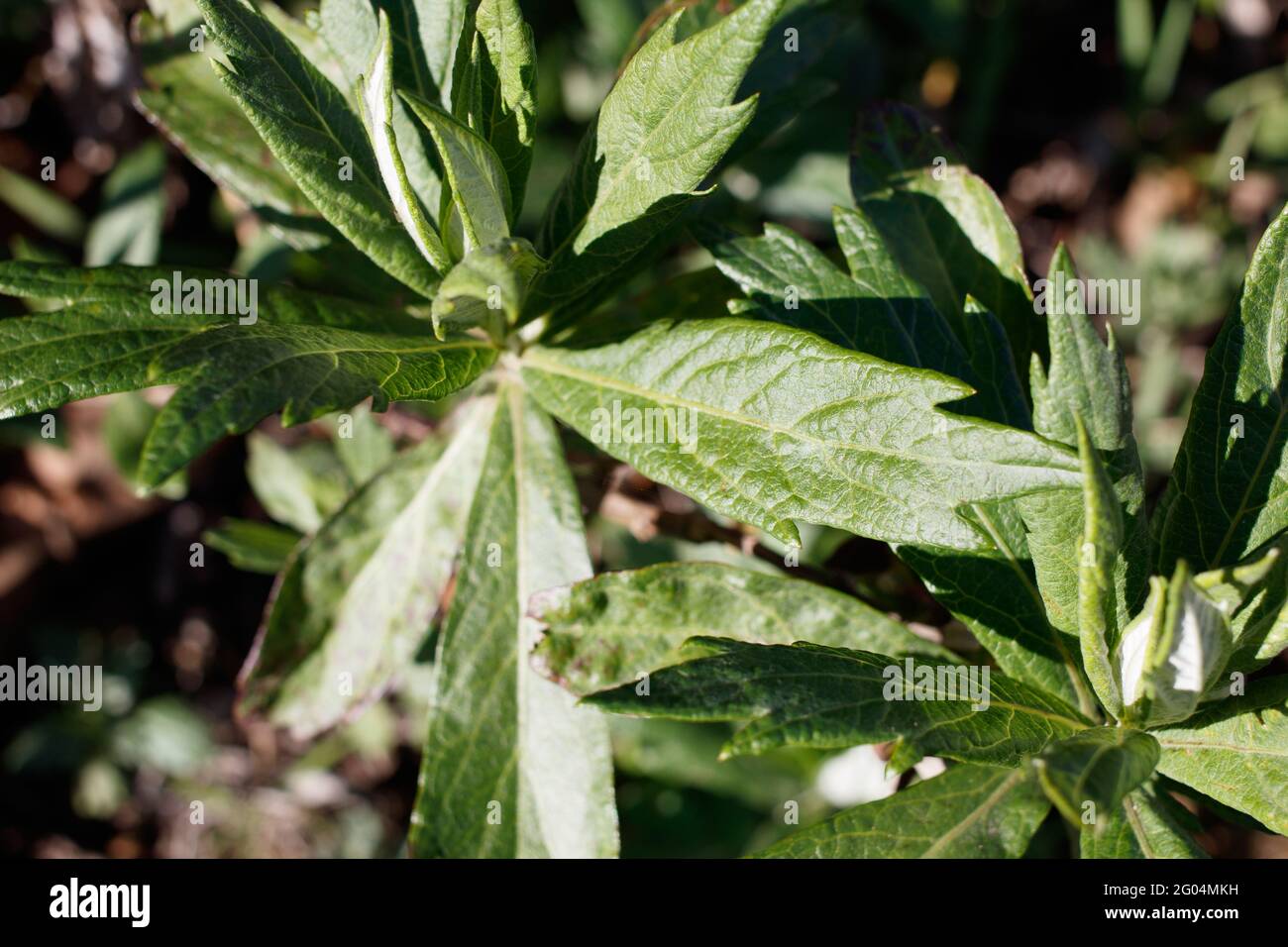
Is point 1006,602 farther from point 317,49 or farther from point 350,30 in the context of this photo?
point 317,49

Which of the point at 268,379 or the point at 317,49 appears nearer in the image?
the point at 268,379

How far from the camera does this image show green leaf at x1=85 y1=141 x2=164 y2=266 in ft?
10.8

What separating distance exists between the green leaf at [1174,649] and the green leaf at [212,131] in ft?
5.87

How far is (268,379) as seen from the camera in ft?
4.76

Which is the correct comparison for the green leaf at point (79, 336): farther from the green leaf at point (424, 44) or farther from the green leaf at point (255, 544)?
the green leaf at point (255, 544)

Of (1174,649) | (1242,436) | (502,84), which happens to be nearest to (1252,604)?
(1174,649)

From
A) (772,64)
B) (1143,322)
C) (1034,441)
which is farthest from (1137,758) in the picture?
(1143,322)

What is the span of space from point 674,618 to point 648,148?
879mm

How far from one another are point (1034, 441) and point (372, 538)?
151 centimetres

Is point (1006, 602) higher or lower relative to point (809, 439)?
→ lower

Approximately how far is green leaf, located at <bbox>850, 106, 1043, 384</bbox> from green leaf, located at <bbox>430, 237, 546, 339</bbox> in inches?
30.0

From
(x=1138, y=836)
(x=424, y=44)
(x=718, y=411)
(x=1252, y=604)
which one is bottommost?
(x=1138, y=836)

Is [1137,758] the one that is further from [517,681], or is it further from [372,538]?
[372,538]

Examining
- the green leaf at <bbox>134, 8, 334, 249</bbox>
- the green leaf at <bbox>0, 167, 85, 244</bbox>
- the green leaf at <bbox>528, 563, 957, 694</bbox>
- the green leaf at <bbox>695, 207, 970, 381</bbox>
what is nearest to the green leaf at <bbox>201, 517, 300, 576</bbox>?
the green leaf at <bbox>134, 8, 334, 249</bbox>
